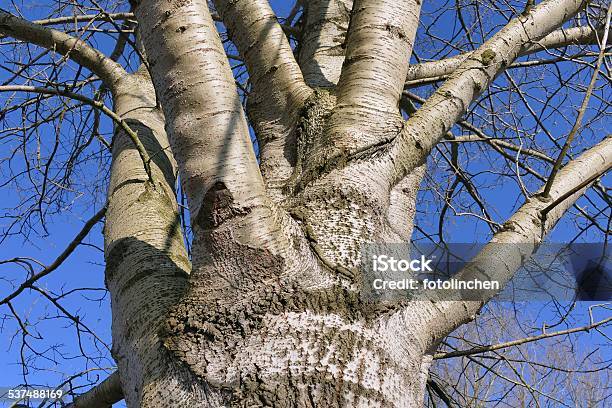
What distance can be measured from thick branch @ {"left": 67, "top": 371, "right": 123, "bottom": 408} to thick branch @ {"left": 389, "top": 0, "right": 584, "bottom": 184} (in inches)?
37.3

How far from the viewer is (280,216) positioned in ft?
4.00

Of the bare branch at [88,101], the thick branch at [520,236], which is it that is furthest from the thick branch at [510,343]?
the bare branch at [88,101]

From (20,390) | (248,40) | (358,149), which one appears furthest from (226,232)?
(20,390)

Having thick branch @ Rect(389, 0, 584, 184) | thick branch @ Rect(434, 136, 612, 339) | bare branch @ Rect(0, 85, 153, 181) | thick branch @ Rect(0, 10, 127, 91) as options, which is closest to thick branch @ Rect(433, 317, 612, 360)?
thick branch @ Rect(434, 136, 612, 339)

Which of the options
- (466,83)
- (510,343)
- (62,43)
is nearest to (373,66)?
(466,83)

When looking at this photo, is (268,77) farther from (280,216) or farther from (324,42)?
(280,216)

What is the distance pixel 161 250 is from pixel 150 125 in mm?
935

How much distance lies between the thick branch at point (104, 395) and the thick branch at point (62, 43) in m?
1.28

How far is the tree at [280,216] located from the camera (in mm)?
1039

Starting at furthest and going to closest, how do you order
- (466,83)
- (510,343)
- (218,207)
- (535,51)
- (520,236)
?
(535,51) → (510,343) → (466,83) → (520,236) → (218,207)

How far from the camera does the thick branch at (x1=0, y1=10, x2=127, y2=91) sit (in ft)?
7.72

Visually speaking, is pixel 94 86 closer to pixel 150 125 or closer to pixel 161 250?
pixel 150 125

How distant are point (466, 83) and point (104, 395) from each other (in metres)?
1.35

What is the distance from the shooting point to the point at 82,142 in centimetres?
315
